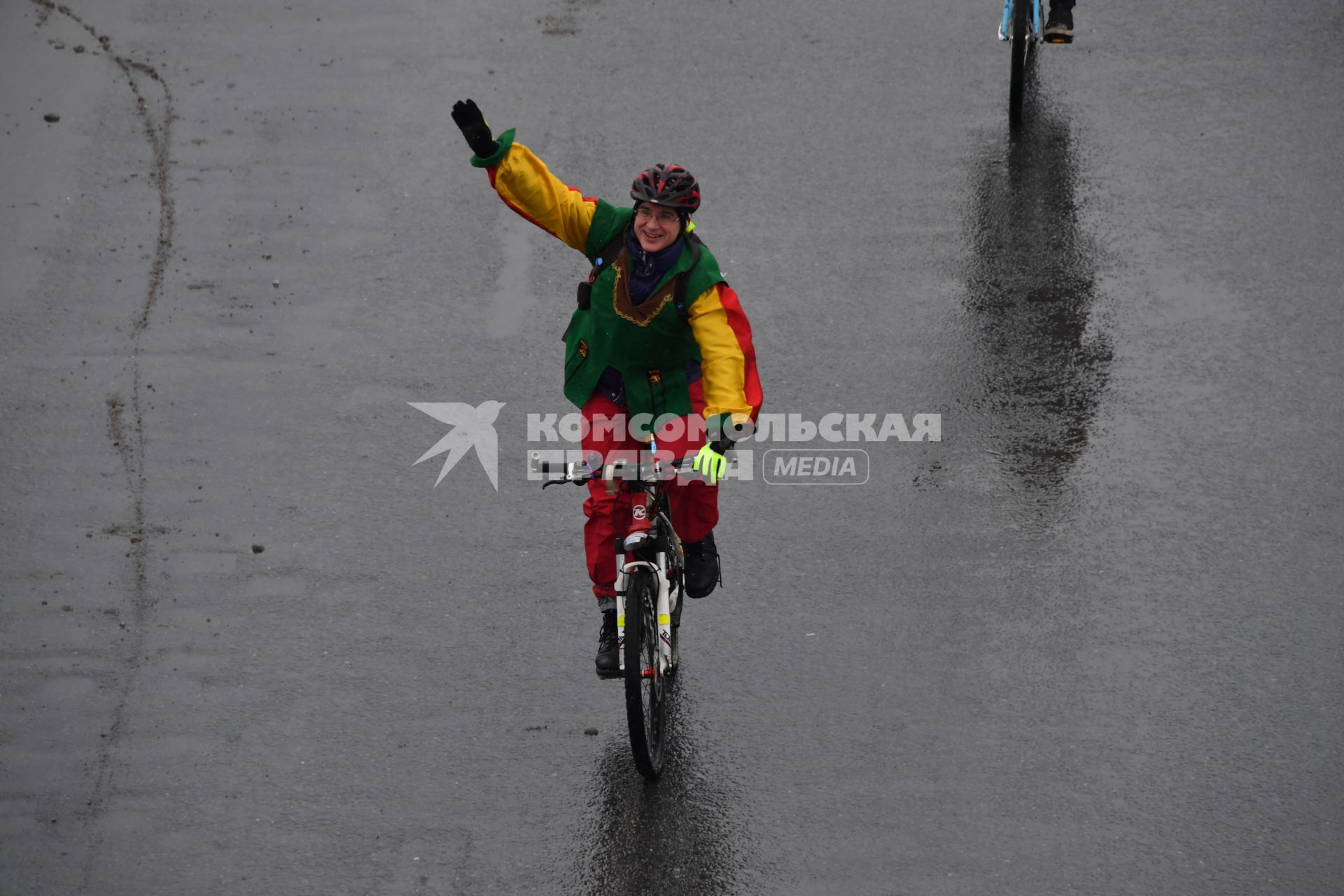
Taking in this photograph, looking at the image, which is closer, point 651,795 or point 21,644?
point 651,795

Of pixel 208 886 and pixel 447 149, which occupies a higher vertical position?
pixel 447 149

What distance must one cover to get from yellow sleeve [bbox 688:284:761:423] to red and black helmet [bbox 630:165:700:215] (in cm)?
36

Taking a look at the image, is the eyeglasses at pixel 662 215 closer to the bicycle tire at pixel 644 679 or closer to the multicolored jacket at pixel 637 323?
the multicolored jacket at pixel 637 323

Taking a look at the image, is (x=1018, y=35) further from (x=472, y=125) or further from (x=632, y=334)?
(x=472, y=125)

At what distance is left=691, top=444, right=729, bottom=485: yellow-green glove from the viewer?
5.64 meters

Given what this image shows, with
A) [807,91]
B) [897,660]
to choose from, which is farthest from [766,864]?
[807,91]

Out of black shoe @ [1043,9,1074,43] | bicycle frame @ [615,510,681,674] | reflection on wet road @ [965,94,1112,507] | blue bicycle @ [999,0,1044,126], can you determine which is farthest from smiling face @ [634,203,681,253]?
black shoe @ [1043,9,1074,43]

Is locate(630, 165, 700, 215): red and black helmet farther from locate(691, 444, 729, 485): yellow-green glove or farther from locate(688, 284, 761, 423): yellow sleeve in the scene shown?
locate(691, 444, 729, 485): yellow-green glove

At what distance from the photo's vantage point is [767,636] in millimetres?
6918

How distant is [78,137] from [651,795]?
624 cm

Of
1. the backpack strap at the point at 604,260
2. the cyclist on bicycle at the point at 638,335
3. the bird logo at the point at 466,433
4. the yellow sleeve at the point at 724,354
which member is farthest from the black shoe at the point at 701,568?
the bird logo at the point at 466,433

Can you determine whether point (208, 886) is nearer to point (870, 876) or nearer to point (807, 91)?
point (870, 876)

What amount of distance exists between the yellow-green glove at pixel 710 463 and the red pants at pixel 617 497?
0.38 meters

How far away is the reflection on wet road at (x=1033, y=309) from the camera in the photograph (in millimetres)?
7883
